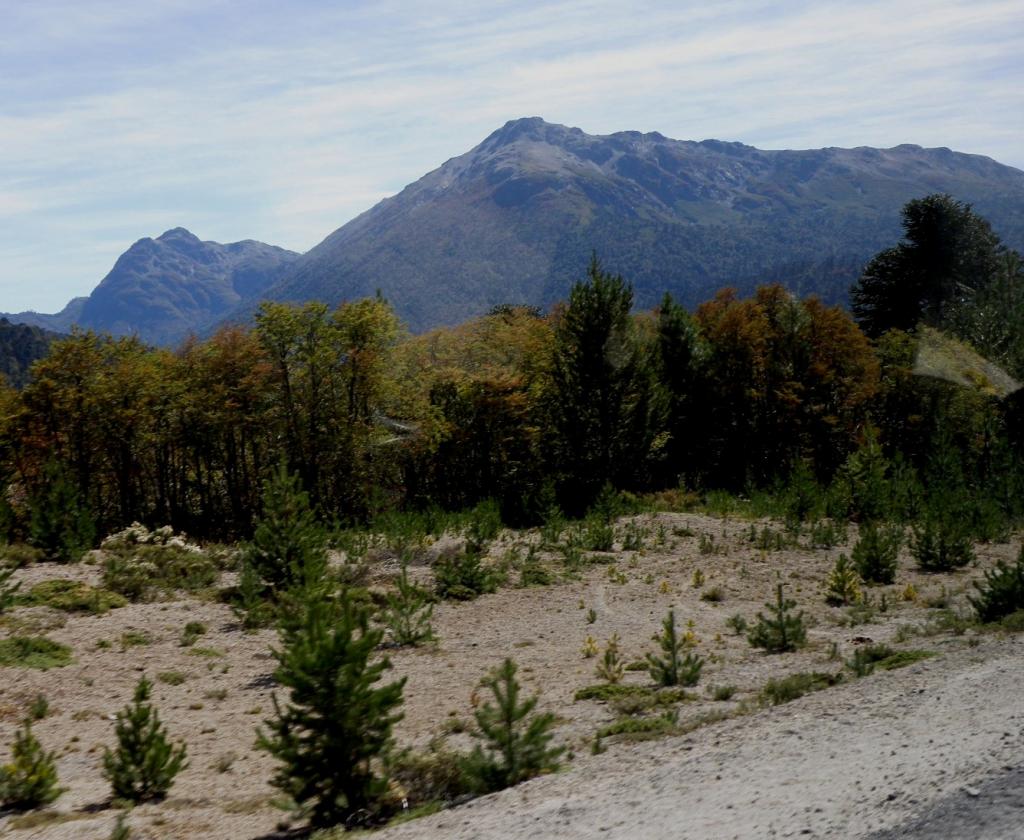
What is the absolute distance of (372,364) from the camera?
1188 inches

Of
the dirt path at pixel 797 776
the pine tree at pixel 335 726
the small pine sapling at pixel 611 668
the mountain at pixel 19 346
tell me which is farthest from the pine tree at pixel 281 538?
the mountain at pixel 19 346

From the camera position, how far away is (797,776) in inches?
234

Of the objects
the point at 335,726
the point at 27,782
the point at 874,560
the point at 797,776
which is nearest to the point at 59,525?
the point at 27,782

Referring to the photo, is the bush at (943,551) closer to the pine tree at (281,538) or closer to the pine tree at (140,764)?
the pine tree at (281,538)

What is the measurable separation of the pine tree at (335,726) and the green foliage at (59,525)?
11334 mm

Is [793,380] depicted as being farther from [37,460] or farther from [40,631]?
[40,631]

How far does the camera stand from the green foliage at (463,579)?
48.0 feet

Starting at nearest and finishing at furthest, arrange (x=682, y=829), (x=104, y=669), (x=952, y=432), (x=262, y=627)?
(x=682, y=829)
(x=104, y=669)
(x=262, y=627)
(x=952, y=432)

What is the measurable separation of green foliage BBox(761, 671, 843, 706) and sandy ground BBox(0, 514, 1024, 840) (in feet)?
0.75

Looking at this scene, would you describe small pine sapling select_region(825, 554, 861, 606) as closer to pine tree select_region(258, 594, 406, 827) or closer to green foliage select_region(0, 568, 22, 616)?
pine tree select_region(258, 594, 406, 827)

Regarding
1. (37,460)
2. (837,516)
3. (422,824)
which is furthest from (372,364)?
(422,824)

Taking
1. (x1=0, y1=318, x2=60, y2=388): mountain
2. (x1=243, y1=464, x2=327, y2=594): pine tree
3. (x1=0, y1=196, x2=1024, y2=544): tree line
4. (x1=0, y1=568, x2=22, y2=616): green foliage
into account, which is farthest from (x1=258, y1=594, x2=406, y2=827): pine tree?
(x1=0, y1=318, x2=60, y2=388): mountain

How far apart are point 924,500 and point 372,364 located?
1770cm

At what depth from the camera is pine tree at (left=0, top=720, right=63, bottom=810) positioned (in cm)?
686
